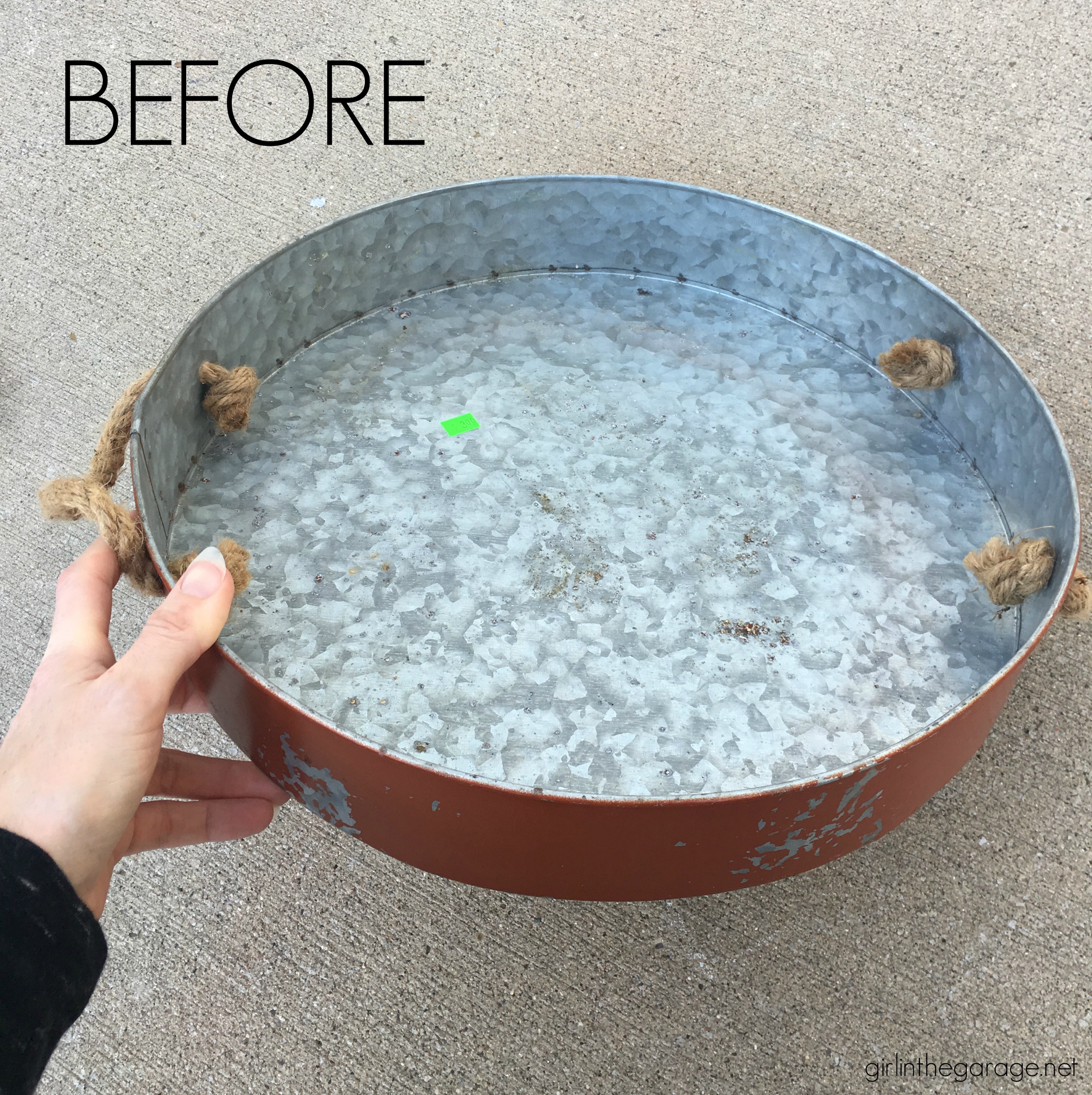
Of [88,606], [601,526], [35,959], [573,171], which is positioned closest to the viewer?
[35,959]

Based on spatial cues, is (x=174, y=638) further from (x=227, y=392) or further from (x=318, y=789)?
(x=227, y=392)

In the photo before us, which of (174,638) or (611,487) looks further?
(611,487)

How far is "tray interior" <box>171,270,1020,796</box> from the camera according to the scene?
0.63 meters

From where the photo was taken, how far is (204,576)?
58 cm

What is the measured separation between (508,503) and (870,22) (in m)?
0.80

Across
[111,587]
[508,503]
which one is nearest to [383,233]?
[508,503]

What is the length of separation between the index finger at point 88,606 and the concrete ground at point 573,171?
306 mm

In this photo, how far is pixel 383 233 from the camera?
84 centimetres

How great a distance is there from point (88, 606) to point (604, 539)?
35cm

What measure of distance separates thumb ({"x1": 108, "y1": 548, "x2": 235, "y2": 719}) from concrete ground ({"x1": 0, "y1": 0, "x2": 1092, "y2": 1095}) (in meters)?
0.34

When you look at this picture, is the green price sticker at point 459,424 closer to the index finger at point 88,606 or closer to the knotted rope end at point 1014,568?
the index finger at point 88,606

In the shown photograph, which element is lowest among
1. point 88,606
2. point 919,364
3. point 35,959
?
point 35,959

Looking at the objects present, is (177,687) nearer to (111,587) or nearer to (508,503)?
(111,587)

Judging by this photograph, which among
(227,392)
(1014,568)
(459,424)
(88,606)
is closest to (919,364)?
(1014,568)
